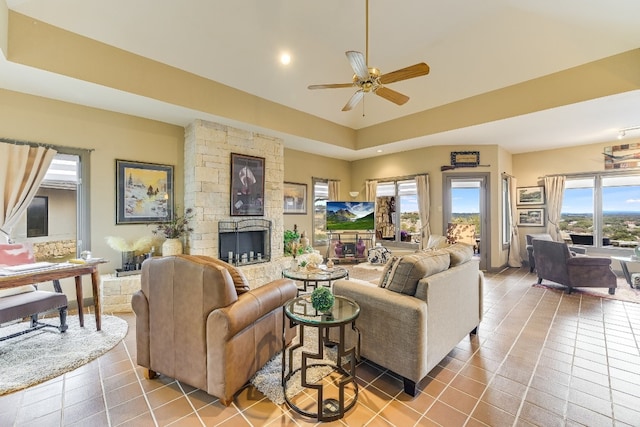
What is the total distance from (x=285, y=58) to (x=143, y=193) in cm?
340

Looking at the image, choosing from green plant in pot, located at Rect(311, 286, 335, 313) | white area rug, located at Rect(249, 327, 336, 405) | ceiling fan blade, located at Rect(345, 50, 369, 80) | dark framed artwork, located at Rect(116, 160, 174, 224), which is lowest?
white area rug, located at Rect(249, 327, 336, 405)

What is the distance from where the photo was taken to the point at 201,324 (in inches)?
76.9

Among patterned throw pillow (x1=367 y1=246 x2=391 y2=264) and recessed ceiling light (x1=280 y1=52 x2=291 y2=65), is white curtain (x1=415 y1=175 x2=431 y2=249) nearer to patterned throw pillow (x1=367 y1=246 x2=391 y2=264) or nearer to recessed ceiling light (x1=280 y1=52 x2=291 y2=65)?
patterned throw pillow (x1=367 y1=246 x2=391 y2=264)

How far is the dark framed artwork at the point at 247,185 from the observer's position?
518cm

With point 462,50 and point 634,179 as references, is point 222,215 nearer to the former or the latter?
point 462,50

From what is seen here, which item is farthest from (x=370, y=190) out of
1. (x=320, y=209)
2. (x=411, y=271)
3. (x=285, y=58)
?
(x=411, y=271)

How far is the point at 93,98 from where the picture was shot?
3832 millimetres

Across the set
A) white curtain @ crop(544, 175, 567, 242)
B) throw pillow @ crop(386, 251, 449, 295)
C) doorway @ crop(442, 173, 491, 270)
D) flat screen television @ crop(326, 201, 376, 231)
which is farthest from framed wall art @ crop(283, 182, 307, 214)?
white curtain @ crop(544, 175, 567, 242)

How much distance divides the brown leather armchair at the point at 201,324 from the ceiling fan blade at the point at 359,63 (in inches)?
88.1

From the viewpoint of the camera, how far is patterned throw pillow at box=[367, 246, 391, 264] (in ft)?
23.1

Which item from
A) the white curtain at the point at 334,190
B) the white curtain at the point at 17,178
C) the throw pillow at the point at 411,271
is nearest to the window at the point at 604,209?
the white curtain at the point at 334,190

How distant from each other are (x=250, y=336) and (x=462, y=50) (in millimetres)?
5157

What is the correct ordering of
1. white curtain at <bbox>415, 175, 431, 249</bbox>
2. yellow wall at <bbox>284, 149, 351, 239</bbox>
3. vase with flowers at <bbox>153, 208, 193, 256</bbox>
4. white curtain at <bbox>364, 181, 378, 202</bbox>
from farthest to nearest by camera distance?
white curtain at <bbox>364, 181, 378, 202</bbox>, yellow wall at <bbox>284, 149, 351, 239</bbox>, white curtain at <bbox>415, 175, 431, 249</bbox>, vase with flowers at <bbox>153, 208, 193, 256</bbox>

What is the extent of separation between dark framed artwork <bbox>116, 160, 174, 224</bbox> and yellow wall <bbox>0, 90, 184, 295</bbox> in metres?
0.09
